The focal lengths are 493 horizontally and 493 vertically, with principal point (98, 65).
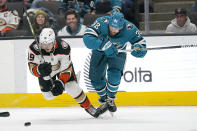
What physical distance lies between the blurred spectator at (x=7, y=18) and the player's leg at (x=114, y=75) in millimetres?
1836

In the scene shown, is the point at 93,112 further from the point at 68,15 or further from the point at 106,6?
the point at 106,6

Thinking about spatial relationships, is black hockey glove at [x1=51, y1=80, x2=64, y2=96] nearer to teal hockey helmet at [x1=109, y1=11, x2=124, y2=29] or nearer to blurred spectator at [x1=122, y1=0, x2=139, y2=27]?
teal hockey helmet at [x1=109, y1=11, x2=124, y2=29]

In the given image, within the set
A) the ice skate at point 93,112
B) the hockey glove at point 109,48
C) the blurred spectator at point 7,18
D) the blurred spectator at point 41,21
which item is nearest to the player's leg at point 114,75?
the ice skate at point 93,112

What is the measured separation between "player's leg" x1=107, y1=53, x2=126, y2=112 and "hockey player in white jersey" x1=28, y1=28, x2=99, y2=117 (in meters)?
0.30

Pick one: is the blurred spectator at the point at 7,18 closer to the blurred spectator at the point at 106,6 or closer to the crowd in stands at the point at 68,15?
the crowd in stands at the point at 68,15

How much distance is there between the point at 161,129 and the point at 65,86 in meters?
1.20

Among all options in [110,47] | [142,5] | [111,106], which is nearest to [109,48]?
[110,47]

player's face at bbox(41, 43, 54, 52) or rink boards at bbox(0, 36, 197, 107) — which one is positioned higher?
player's face at bbox(41, 43, 54, 52)

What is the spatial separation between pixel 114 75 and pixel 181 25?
1445mm

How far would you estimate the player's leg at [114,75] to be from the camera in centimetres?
525

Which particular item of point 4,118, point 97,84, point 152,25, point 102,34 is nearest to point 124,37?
point 102,34

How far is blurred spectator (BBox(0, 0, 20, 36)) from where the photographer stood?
6.59 meters

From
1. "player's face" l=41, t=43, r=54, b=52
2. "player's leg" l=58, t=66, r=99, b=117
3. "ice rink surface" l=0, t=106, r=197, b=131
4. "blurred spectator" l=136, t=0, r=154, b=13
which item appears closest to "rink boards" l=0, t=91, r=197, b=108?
"ice rink surface" l=0, t=106, r=197, b=131

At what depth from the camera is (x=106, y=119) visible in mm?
5207
